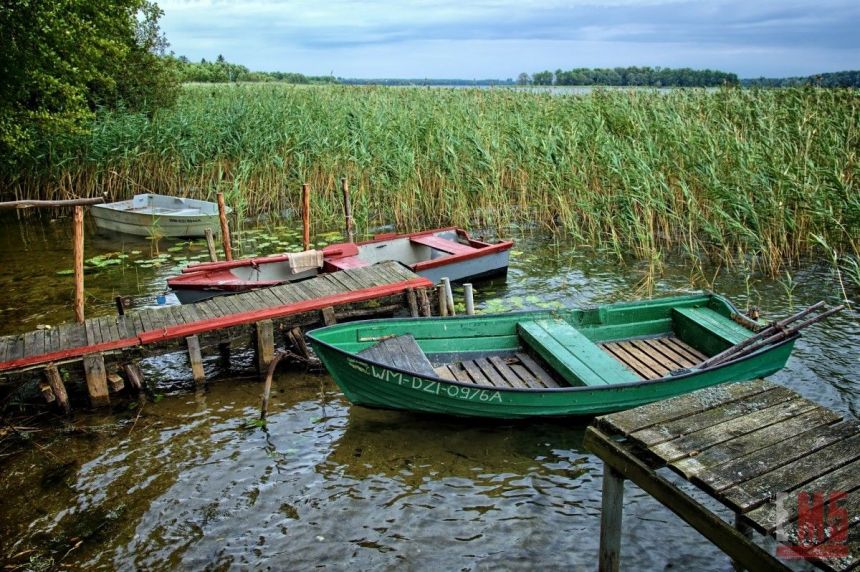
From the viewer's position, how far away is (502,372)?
7148 millimetres

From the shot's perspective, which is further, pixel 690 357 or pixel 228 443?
pixel 690 357

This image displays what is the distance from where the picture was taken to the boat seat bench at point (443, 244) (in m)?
11.1

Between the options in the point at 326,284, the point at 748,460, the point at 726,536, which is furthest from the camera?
the point at 326,284

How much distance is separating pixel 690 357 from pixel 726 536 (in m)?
4.35

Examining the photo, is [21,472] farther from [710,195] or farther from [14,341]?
[710,195]

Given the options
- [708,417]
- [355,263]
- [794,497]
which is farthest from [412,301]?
[794,497]

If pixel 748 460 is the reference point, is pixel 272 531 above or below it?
below

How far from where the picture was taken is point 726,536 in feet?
11.2

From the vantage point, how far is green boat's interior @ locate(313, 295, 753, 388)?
6918 mm

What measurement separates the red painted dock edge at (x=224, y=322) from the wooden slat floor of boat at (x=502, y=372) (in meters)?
1.93

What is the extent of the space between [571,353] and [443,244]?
4.83 meters

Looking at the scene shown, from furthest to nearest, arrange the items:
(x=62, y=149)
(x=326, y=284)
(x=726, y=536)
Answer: (x=62, y=149) → (x=326, y=284) → (x=726, y=536)

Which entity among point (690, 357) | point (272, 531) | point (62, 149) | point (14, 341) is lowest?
point (272, 531)

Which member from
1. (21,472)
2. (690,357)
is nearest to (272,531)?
(21,472)
